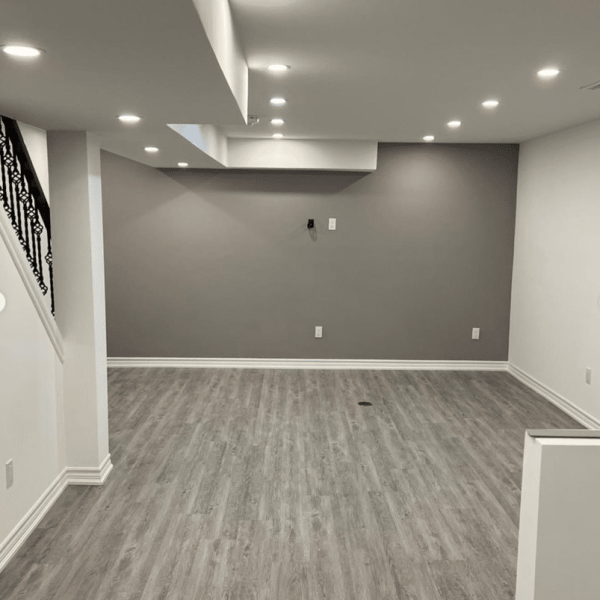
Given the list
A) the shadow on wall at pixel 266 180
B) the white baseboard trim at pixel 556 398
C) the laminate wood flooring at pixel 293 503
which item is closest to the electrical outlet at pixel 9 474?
the laminate wood flooring at pixel 293 503

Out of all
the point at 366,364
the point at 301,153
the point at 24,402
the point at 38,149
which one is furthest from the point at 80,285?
the point at 366,364

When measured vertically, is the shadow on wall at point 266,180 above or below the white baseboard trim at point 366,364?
above

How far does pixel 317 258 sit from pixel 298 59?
12.1 feet

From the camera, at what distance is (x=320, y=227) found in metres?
6.39

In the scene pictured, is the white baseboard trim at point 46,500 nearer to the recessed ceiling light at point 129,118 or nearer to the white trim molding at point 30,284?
the white trim molding at point 30,284

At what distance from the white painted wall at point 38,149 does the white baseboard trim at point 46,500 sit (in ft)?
5.70

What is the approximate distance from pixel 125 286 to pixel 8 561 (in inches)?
152

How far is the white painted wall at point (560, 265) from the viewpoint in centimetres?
477

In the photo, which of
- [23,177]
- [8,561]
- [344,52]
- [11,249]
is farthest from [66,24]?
[8,561]

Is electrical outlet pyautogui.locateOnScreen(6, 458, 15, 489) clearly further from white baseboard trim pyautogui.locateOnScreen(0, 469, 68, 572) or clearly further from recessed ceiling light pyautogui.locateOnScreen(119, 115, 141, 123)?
recessed ceiling light pyautogui.locateOnScreen(119, 115, 141, 123)

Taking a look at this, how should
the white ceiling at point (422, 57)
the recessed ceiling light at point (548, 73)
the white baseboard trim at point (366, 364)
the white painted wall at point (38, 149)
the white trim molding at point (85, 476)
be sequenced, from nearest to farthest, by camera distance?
the white ceiling at point (422, 57) < the recessed ceiling light at point (548, 73) < the white painted wall at point (38, 149) < the white trim molding at point (85, 476) < the white baseboard trim at point (366, 364)

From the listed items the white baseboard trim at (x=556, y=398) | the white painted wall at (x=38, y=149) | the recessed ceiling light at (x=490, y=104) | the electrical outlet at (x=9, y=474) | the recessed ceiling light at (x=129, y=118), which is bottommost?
the white baseboard trim at (x=556, y=398)

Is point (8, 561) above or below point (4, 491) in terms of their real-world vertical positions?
below

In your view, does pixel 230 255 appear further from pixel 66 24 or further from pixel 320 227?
pixel 66 24
